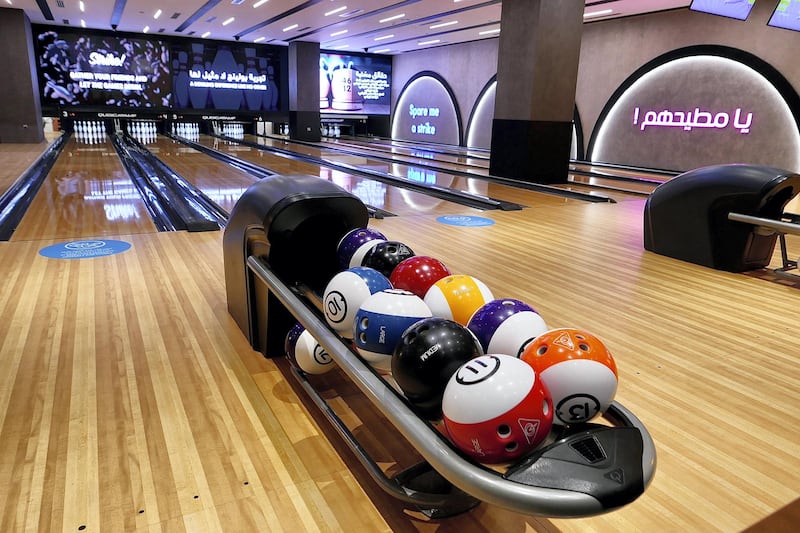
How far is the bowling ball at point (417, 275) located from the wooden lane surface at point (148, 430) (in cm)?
51

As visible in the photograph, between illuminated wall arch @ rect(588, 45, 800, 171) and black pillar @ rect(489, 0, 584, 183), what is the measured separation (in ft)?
8.81

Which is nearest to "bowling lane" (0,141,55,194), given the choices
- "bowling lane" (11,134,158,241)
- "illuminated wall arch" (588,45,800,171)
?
"bowling lane" (11,134,158,241)

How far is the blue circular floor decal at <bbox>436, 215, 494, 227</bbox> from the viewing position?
4.45m

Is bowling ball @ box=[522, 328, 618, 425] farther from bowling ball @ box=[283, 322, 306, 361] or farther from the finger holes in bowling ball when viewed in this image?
bowling ball @ box=[283, 322, 306, 361]

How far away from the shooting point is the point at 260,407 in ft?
5.56

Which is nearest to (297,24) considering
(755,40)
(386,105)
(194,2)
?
(194,2)

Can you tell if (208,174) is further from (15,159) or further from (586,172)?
(586,172)

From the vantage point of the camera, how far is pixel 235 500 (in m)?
1.28

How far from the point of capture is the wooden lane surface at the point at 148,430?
4.07 ft

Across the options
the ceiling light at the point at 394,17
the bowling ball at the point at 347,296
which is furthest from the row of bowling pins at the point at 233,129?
the bowling ball at the point at 347,296

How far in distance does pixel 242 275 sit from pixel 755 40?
26.8ft

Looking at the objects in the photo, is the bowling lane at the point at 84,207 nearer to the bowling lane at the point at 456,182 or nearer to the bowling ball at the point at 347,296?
the bowling ball at the point at 347,296

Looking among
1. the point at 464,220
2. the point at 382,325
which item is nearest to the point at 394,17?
the point at 464,220

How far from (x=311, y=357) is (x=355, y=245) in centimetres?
46
